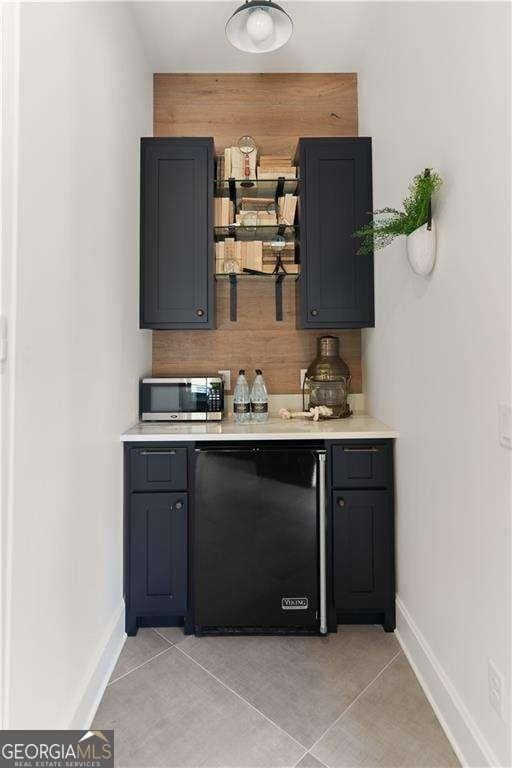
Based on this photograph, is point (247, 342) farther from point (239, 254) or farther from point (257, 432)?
point (257, 432)

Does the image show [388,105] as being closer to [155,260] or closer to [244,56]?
[244,56]

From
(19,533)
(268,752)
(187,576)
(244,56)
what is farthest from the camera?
(244,56)

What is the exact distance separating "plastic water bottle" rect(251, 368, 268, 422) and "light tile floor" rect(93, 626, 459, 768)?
3.56 feet

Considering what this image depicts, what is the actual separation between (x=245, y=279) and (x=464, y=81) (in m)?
1.54

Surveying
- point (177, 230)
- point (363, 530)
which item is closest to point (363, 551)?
point (363, 530)

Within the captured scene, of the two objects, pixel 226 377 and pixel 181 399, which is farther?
pixel 226 377

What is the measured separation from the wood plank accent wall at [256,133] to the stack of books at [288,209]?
1.26 ft

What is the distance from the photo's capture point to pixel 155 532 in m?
2.12

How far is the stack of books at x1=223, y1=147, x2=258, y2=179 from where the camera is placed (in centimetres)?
256

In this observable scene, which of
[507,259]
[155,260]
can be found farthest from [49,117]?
[507,259]

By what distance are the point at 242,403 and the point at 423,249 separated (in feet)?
4.08

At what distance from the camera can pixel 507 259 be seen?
3.90 feet

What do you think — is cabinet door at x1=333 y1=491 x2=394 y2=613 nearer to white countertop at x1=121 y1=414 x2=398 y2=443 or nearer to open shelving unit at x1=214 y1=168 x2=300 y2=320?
white countertop at x1=121 y1=414 x2=398 y2=443

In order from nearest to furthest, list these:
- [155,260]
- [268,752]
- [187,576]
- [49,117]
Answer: [49,117] < [268,752] < [187,576] < [155,260]
